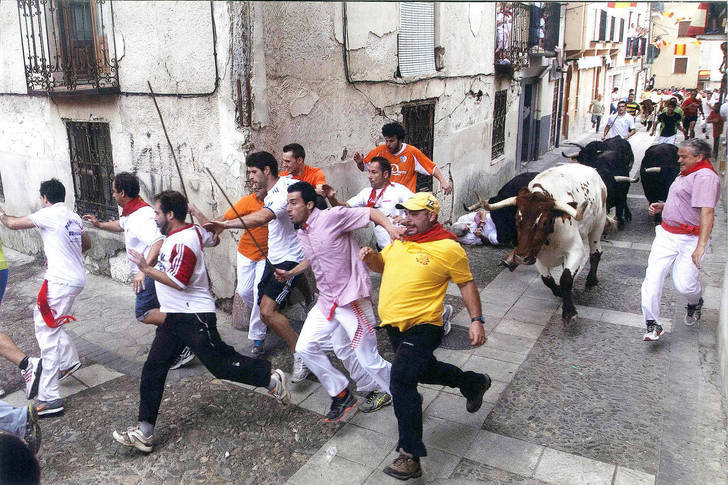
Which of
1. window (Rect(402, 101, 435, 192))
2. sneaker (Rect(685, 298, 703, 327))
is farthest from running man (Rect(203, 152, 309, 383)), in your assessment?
window (Rect(402, 101, 435, 192))

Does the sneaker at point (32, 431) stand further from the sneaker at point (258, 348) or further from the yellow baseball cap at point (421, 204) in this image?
the yellow baseball cap at point (421, 204)

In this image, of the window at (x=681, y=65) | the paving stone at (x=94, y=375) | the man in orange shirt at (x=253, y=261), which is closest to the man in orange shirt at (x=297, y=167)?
the man in orange shirt at (x=253, y=261)

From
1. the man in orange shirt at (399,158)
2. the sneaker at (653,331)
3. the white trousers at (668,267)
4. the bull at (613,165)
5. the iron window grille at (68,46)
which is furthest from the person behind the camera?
the bull at (613,165)

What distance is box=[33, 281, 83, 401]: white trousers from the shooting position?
4.68 metres

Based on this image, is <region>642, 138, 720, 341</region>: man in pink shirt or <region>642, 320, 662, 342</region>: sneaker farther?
<region>642, 320, 662, 342</region>: sneaker

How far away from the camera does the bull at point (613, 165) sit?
30.3ft

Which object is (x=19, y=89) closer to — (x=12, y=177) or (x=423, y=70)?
(x=12, y=177)

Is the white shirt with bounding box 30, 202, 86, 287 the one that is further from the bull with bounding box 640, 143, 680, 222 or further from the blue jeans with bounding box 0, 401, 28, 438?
the bull with bounding box 640, 143, 680, 222

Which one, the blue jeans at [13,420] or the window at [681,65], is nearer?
the blue jeans at [13,420]

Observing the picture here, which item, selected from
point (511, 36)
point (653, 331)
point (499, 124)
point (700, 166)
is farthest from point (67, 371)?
point (511, 36)

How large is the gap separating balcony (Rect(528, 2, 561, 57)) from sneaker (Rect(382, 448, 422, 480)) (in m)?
12.8

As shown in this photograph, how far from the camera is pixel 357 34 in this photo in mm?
7355

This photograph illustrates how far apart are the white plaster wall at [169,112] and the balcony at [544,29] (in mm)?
10367

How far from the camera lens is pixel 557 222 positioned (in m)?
6.35
